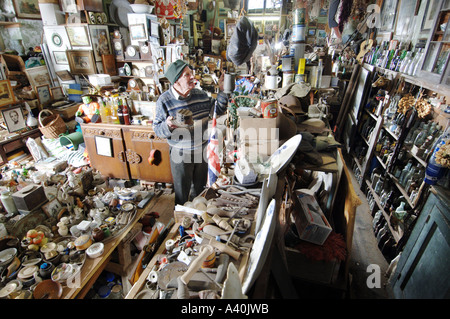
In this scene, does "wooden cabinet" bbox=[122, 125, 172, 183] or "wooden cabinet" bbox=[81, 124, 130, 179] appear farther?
"wooden cabinet" bbox=[81, 124, 130, 179]

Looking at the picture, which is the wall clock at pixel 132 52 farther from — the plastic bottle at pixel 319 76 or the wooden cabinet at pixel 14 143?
the plastic bottle at pixel 319 76

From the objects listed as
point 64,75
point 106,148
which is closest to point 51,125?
point 106,148

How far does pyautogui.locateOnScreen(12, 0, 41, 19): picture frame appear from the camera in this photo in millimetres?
4480

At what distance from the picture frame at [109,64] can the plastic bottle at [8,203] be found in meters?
3.62

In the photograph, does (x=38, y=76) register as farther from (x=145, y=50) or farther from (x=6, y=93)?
(x=145, y=50)

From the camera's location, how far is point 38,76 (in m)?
4.92

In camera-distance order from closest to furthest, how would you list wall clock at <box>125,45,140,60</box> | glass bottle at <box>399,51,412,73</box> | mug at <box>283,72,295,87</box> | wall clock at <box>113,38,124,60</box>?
mug at <box>283,72,295,87</box> → glass bottle at <box>399,51,412,73</box> → wall clock at <box>125,45,140,60</box> → wall clock at <box>113,38,124,60</box>

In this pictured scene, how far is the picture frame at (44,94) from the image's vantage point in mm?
4693

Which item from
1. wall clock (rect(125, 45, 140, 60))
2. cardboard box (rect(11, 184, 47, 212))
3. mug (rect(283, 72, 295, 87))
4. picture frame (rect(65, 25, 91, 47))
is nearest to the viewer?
cardboard box (rect(11, 184, 47, 212))

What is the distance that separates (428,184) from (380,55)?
325 cm

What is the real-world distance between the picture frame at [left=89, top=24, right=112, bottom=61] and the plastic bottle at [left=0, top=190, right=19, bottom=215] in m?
3.72

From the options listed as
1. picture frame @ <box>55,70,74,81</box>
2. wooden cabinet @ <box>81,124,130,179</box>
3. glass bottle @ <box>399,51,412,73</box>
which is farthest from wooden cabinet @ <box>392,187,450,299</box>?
picture frame @ <box>55,70,74,81</box>

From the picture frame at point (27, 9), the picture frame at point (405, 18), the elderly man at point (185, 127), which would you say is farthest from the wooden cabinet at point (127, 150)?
the picture frame at point (405, 18)

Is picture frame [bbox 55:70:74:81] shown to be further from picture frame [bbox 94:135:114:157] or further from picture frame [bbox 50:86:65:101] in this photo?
picture frame [bbox 94:135:114:157]
